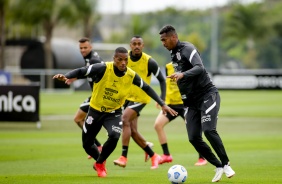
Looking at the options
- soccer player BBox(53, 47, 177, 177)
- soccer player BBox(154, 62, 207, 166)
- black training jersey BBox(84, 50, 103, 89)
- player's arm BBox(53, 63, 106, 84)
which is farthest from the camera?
soccer player BBox(154, 62, 207, 166)

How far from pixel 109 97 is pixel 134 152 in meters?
5.61

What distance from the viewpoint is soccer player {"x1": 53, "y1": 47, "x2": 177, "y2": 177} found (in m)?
13.7

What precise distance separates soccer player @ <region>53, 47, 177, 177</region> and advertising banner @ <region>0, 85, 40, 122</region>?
12.0 meters

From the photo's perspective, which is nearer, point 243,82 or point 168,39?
point 168,39

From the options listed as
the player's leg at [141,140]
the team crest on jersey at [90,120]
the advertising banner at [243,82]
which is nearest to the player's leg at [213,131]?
the team crest on jersey at [90,120]

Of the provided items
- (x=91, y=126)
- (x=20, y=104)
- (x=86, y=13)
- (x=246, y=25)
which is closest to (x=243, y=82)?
(x=86, y=13)

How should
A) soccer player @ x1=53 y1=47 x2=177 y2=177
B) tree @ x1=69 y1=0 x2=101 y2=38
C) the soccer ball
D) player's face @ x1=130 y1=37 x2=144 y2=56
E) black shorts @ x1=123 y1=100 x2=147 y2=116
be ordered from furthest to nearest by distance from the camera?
tree @ x1=69 y1=0 x2=101 y2=38, black shorts @ x1=123 y1=100 x2=147 y2=116, player's face @ x1=130 y1=37 x2=144 y2=56, soccer player @ x1=53 y1=47 x2=177 y2=177, the soccer ball

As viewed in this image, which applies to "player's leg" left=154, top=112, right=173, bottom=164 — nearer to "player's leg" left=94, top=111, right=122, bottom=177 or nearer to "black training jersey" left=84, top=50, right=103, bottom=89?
"black training jersey" left=84, top=50, right=103, bottom=89

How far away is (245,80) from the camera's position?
54.8 m

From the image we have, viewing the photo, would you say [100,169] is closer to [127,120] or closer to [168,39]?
[127,120]

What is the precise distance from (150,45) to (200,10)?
34.3 metres

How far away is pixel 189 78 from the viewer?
13336 millimetres

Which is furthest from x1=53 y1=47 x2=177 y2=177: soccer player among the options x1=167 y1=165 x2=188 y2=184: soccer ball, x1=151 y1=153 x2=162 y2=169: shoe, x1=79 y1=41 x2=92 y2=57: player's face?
x1=79 y1=41 x2=92 y2=57: player's face

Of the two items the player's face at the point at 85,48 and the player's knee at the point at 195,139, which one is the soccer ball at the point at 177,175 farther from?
the player's face at the point at 85,48
